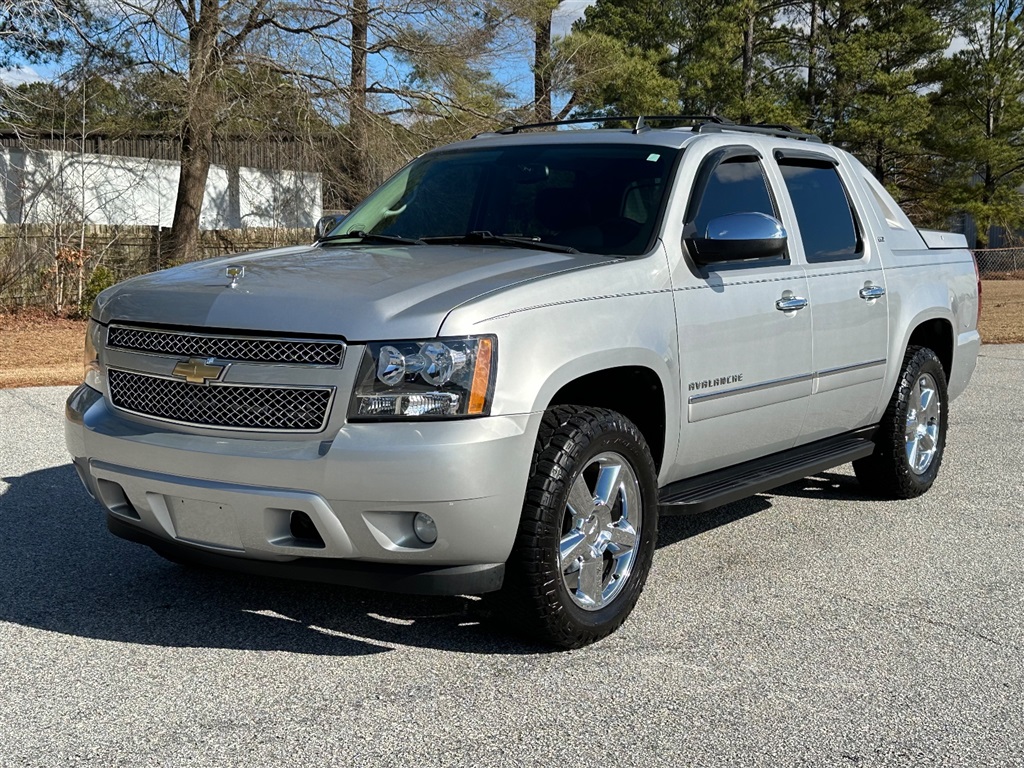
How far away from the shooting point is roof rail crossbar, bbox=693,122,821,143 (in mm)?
5664

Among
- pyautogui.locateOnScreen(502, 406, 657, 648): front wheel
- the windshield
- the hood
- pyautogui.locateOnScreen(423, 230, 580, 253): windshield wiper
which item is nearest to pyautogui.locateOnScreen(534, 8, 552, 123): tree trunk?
the windshield

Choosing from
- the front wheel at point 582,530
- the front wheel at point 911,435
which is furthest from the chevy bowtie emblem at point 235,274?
the front wheel at point 911,435

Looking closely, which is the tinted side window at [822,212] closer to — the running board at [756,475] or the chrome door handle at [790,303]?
the chrome door handle at [790,303]

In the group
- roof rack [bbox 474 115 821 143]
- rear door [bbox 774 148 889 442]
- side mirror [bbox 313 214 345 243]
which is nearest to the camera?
roof rack [bbox 474 115 821 143]

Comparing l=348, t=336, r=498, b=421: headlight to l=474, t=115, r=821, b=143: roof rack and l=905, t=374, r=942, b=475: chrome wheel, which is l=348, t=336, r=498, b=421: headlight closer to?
l=474, t=115, r=821, b=143: roof rack

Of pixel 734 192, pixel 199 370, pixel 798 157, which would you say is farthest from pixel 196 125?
pixel 199 370

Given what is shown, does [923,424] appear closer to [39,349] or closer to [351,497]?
[351,497]

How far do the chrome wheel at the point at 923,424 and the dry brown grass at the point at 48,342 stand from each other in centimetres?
778

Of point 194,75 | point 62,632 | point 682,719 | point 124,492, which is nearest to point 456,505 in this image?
point 682,719

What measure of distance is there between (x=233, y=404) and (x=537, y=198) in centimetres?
189

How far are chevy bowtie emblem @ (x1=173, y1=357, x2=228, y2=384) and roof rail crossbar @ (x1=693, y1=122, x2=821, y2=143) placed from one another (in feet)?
8.77

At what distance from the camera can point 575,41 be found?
89.4 feet

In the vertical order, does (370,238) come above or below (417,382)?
above

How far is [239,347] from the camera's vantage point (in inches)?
161
